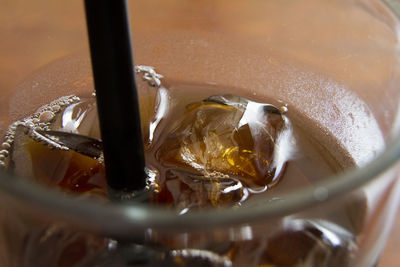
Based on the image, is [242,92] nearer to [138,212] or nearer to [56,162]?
[56,162]

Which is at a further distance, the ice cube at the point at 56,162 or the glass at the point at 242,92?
the ice cube at the point at 56,162

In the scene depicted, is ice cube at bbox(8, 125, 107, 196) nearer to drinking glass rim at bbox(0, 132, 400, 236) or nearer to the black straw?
the black straw

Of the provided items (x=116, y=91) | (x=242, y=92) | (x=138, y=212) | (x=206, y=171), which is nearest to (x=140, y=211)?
(x=138, y=212)

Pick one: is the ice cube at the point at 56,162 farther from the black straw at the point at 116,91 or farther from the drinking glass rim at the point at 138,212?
the drinking glass rim at the point at 138,212

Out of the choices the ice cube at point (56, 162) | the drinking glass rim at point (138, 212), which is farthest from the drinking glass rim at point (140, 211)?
the ice cube at point (56, 162)

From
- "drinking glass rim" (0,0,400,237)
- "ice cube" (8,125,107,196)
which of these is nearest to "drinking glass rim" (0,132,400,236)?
"drinking glass rim" (0,0,400,237)

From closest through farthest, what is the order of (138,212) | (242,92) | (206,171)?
(138,212)
(206,171)
(242,92)
